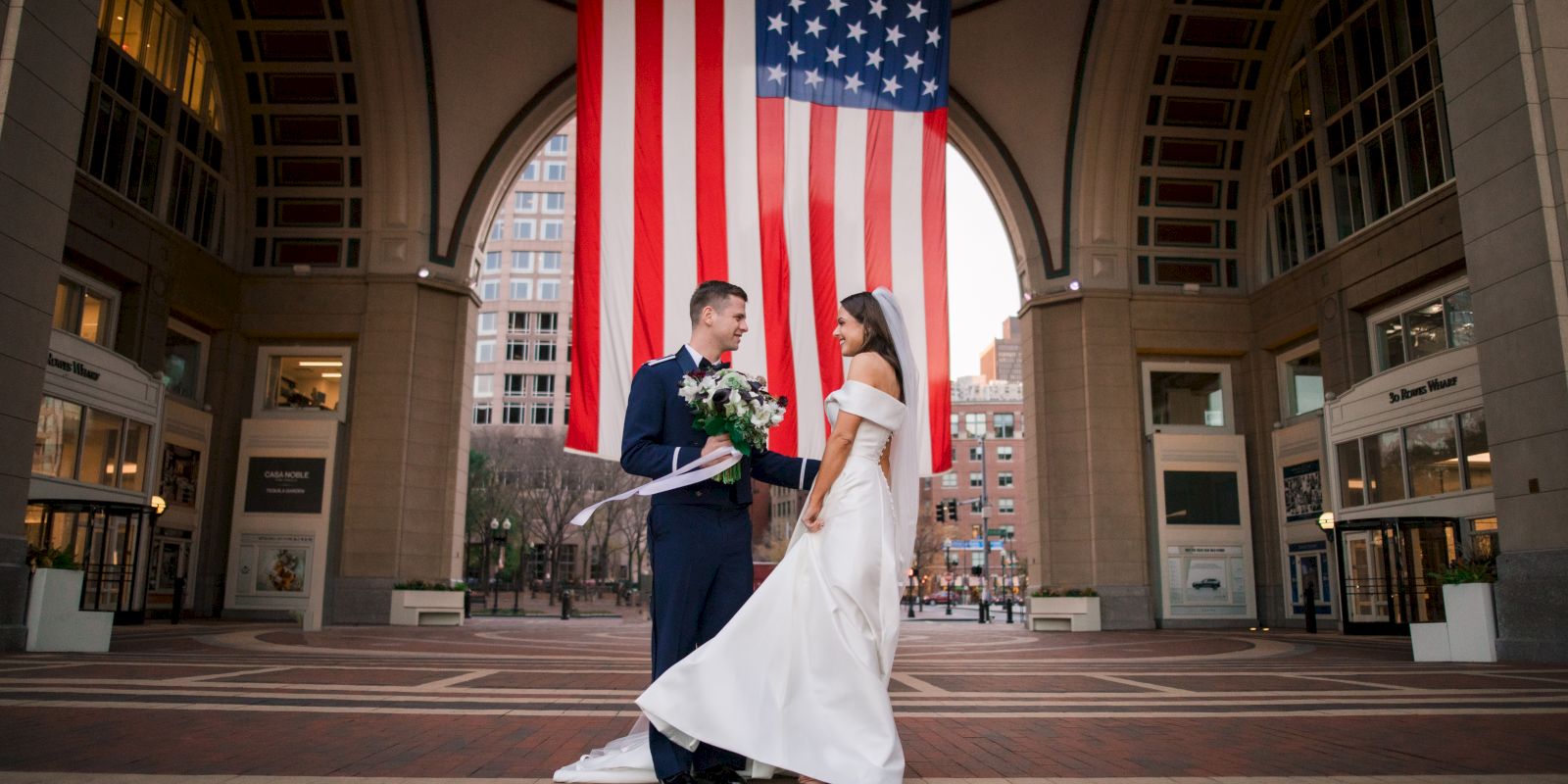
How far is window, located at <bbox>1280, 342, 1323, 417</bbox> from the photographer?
2619 cm

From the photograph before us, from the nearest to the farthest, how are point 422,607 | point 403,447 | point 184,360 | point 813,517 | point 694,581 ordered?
point 694,581 → point 813,517 → point 422,607 → point 184,360 → point 403,447

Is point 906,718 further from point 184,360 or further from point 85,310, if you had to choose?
point 184,360

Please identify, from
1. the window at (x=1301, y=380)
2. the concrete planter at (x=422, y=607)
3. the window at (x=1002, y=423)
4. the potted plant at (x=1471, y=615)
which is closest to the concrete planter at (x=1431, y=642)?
the potted plant at (x=1471, y=615)

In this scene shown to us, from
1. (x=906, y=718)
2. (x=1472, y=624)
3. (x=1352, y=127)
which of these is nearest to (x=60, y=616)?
(x=906, y=718)

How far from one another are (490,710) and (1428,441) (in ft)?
69.2

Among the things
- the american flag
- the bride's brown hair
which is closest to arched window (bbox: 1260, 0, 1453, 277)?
the american flag

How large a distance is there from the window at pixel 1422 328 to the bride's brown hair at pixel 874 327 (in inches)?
A: 775

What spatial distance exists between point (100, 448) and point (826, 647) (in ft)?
75.7

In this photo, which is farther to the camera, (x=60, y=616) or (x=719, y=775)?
(x=60, y=616)

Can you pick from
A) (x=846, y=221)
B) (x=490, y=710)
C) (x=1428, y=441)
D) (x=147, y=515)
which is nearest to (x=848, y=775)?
(x=490, y=710)

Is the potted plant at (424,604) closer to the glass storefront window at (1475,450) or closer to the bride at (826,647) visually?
the bride at (826,647)

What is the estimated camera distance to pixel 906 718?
6.90 m

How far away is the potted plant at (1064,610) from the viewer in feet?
82.9

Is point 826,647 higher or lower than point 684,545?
lower
